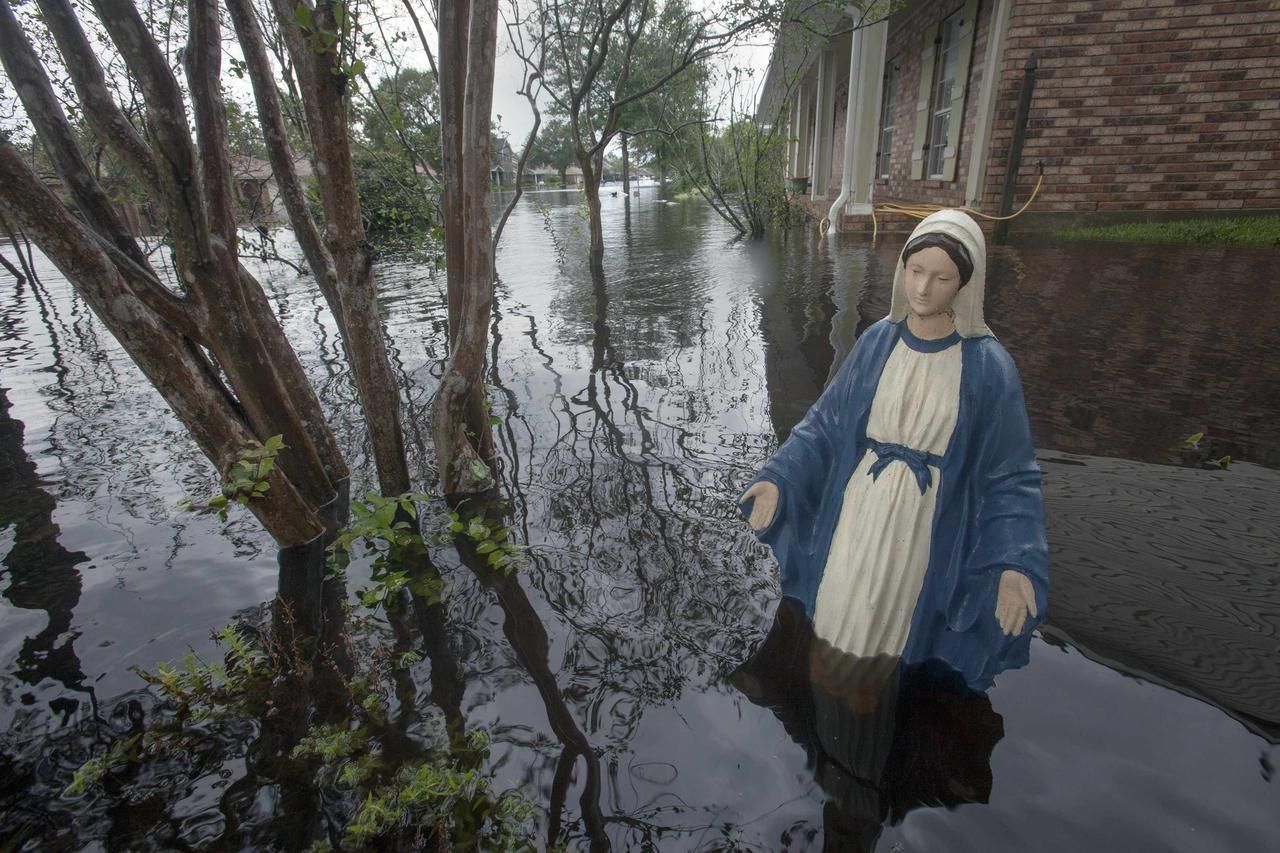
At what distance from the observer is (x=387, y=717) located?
95.7 inches

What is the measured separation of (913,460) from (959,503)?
205mm

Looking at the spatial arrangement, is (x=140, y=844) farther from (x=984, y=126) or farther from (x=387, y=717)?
(x=984, y=126)

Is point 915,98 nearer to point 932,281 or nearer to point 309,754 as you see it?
point 932,281

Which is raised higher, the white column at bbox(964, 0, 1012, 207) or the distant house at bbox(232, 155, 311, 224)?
the white column at bbox(964, 0, 1012, 207)

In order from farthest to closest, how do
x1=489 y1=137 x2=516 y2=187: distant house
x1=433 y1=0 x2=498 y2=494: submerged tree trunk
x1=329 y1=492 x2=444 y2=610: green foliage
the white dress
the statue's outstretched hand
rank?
x1=489 y1=137 x2=516 y2=187: distant house → x1=433 y1=0 x2=498 y2=494: submerged tree trunk → x1=329 y1=492 x2=444 y2=610: green foliage → the white dress → the statue's outstretched hand

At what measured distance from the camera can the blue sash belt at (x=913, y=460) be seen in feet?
6.48

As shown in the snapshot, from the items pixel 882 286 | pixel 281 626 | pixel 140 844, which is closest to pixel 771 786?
pixel 140 844

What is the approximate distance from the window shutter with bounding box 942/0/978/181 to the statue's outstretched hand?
958 cm

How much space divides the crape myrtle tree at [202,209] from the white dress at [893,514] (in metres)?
2.33

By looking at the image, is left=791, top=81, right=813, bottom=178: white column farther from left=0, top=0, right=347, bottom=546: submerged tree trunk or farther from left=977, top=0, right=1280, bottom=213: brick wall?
left=0, top=0, right=347, bottom=546: submerged tree trunk

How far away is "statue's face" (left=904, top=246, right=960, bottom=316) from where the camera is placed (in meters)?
1.84

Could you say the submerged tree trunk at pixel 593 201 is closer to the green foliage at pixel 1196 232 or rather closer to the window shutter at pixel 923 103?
the window shutter at pixel 923 103

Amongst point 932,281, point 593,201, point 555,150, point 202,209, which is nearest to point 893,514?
point 932,281

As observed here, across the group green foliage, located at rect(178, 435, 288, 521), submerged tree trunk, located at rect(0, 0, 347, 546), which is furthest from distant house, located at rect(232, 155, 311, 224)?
green foliage, located at rect(178, 435, 288, 521)
